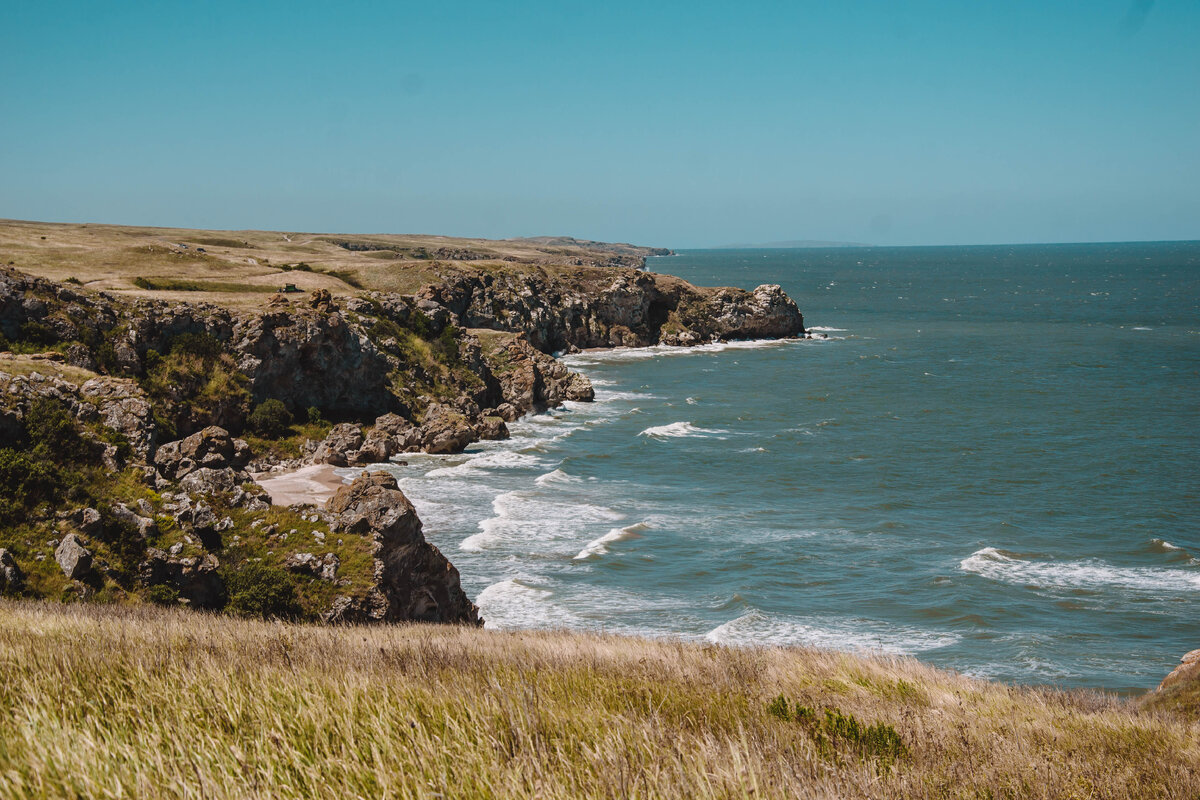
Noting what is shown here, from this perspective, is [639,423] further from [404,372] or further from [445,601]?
[445,601]

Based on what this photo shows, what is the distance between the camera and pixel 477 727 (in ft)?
21.1

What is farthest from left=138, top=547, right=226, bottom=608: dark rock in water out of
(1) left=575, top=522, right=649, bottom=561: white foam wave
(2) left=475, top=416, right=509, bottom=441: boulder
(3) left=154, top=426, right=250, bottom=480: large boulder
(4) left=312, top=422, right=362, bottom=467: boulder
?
(2) left=475, top=416, right=509, bottom=441: boulder

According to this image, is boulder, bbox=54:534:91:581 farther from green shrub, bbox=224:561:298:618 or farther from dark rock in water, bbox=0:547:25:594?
green shrub, bbox=224:561:298:618

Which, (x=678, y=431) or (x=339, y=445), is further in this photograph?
(x=678, y=431)

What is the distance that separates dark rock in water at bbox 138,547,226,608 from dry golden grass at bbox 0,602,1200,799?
7.77 m

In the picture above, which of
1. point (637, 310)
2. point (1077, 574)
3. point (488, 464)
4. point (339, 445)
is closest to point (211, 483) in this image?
point (339, 445)

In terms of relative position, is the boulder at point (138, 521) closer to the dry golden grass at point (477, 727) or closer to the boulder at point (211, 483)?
the boulder at point (211, 483)

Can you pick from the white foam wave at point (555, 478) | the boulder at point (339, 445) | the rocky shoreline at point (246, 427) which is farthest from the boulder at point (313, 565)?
the boulder at point (339, 445)

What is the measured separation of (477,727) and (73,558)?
15.7 metres

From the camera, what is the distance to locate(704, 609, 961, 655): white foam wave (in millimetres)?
26009

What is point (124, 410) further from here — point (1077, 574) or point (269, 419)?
point (1077, 574)

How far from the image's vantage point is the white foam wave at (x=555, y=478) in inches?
1792

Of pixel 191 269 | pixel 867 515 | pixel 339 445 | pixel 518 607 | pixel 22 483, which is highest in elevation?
pixel 191 269

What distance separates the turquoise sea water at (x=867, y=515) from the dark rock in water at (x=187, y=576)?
9.33m
